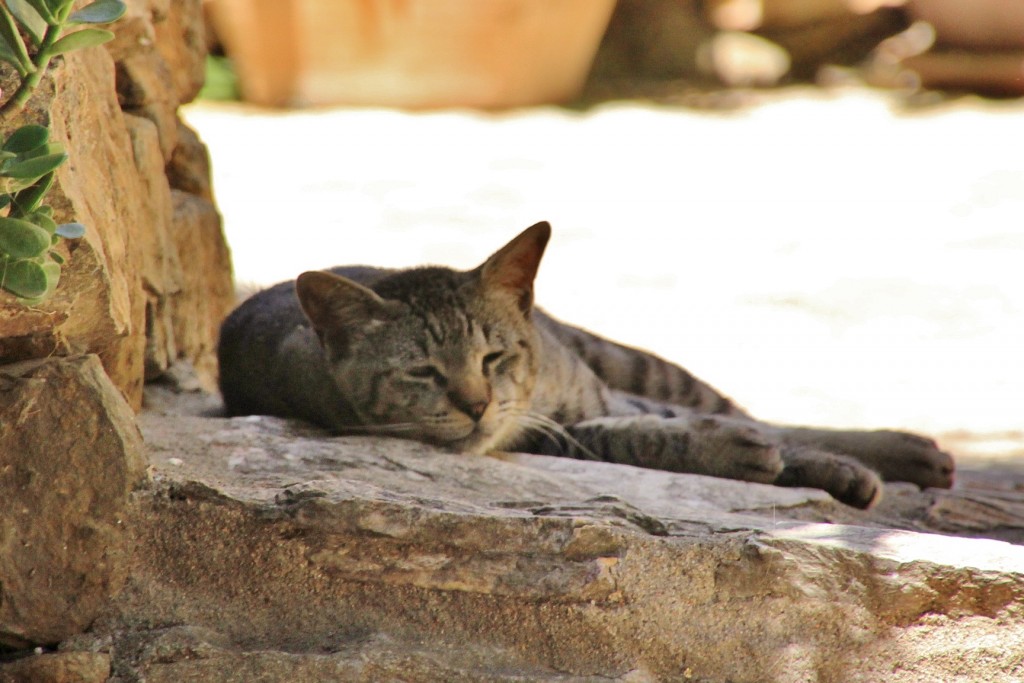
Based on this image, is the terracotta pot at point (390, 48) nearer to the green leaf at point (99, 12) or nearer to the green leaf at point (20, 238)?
the green leaf at point (99, 12)

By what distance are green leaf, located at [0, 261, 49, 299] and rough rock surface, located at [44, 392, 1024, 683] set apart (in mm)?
448

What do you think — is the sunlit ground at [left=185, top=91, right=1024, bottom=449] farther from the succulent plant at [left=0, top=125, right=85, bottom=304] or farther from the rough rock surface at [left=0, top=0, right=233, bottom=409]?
the succulent plant at [left=0, top=125, right=85, bottom=304]

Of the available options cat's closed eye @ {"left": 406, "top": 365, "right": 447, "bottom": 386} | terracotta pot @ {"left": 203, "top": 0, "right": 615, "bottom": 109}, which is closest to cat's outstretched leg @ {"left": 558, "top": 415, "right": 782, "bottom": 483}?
cat's closed eye @ {"left": 406, "top": 365, "right": 447, "bottom": 386}

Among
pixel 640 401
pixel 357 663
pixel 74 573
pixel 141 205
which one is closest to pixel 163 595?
pixel 74 573

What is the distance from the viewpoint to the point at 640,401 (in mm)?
4461

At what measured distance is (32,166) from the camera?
6.93ft

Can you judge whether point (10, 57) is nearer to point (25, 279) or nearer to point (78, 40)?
point (78, 40)

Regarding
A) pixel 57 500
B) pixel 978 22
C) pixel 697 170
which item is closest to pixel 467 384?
pixel 57 500

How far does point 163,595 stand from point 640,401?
8.07 feet

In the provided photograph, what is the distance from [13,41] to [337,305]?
151cm

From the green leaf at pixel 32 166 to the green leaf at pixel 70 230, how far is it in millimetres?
150

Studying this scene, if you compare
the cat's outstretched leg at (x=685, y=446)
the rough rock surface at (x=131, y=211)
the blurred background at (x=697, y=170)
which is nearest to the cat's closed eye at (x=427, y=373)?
the cat's outstretched leg at (x=685, y=446)

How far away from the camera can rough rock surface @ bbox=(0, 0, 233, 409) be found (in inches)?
95.7

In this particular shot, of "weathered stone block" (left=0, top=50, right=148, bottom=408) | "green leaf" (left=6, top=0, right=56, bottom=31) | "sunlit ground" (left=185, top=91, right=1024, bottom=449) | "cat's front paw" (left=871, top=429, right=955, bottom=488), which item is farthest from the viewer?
"sunlit ground" (left=185, top=91, right=1024, bottom=449)
